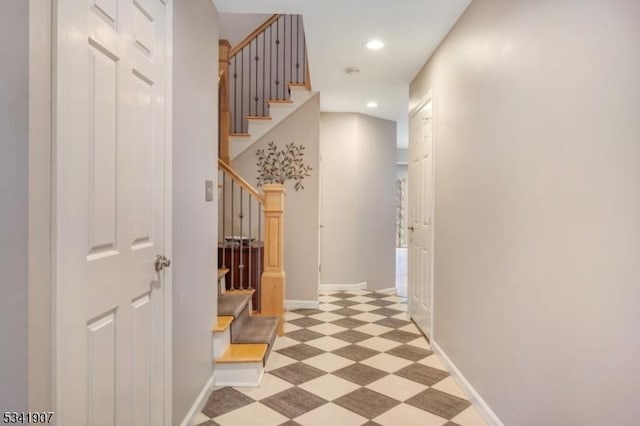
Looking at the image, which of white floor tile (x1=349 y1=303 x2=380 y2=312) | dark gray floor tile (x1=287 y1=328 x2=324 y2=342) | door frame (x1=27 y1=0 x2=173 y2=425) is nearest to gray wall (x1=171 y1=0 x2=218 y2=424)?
door frame (x1=27 y1=0 x2=173 y2=425)

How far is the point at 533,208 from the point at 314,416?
5.29 feet

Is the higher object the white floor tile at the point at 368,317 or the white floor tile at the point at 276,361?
the white floor tile at the point at 276,361

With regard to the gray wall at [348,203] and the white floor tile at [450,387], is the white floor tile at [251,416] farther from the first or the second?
the gray wall at [348,203]

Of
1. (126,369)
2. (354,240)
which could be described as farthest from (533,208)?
(354,240)

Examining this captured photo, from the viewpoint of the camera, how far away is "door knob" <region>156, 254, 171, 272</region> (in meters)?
1.66

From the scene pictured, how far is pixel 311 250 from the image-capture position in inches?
183

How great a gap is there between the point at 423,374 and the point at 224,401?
1400 mm

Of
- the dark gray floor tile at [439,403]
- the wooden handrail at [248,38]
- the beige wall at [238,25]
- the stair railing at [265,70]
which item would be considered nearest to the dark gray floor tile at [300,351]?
the dark gray floor tile at [439,403]

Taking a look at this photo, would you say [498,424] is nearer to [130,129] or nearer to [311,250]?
[130,129]

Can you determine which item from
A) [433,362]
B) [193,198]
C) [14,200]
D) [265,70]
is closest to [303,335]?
[433,362]

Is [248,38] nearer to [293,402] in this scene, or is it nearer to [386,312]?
[386,312]

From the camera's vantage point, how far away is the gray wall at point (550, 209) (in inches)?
47.4

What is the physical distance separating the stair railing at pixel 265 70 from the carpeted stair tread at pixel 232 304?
279 centimetres

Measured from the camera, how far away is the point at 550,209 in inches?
62.1
